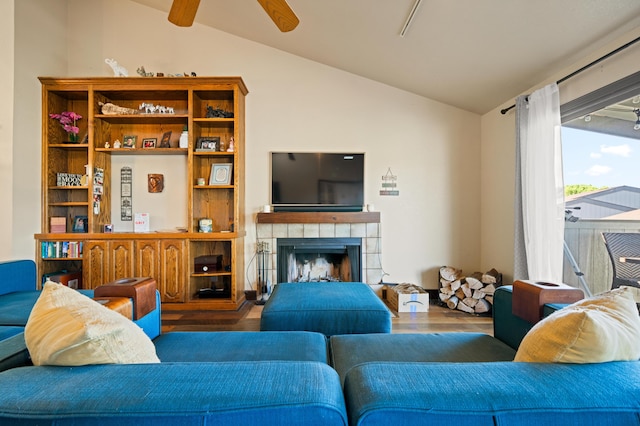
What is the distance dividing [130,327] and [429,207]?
3509 mm

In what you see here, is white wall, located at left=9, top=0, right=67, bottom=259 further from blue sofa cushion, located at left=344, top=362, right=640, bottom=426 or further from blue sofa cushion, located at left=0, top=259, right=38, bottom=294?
blue sofa cushion, located at left=344, top=362, right=640, bottom=426

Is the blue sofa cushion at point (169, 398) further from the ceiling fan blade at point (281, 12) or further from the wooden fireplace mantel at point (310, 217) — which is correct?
the wooden fireplace mantel at point (310, 217)

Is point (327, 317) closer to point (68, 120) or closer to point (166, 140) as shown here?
point (166, 140)

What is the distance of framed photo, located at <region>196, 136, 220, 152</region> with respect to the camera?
3.54 metres

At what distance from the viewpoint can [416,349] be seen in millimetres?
1410

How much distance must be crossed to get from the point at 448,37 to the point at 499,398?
2.81 metres

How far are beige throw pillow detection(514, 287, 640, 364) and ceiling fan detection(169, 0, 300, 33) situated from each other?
80.9 inches

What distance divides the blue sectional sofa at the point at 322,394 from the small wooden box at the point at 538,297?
2.11 ft

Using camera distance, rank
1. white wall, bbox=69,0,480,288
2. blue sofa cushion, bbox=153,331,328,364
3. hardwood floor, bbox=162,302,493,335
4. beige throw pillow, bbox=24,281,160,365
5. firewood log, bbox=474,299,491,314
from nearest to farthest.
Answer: beige throw pillow, bbox=24,281,160,365 → blue sofa cushion, bbox=153,331,328,364 → hardwood floor, bbox=162,302,493,335 → firewood log, bbox=474,299,491,314 → white wall, bbox=69,0,480,288

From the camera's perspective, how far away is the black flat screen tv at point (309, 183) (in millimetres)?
→ 3699

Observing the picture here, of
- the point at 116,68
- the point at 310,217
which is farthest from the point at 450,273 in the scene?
the point at 116,68

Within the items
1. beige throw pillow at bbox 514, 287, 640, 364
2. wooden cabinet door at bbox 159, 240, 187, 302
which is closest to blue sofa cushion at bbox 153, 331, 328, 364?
beige throw pillow at bbox 514, 287, 640, 364

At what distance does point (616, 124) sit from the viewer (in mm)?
2260

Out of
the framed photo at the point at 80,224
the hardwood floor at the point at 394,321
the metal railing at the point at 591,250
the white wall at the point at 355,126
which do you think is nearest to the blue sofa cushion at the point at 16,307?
the hardwood floor at the point at 394,321
